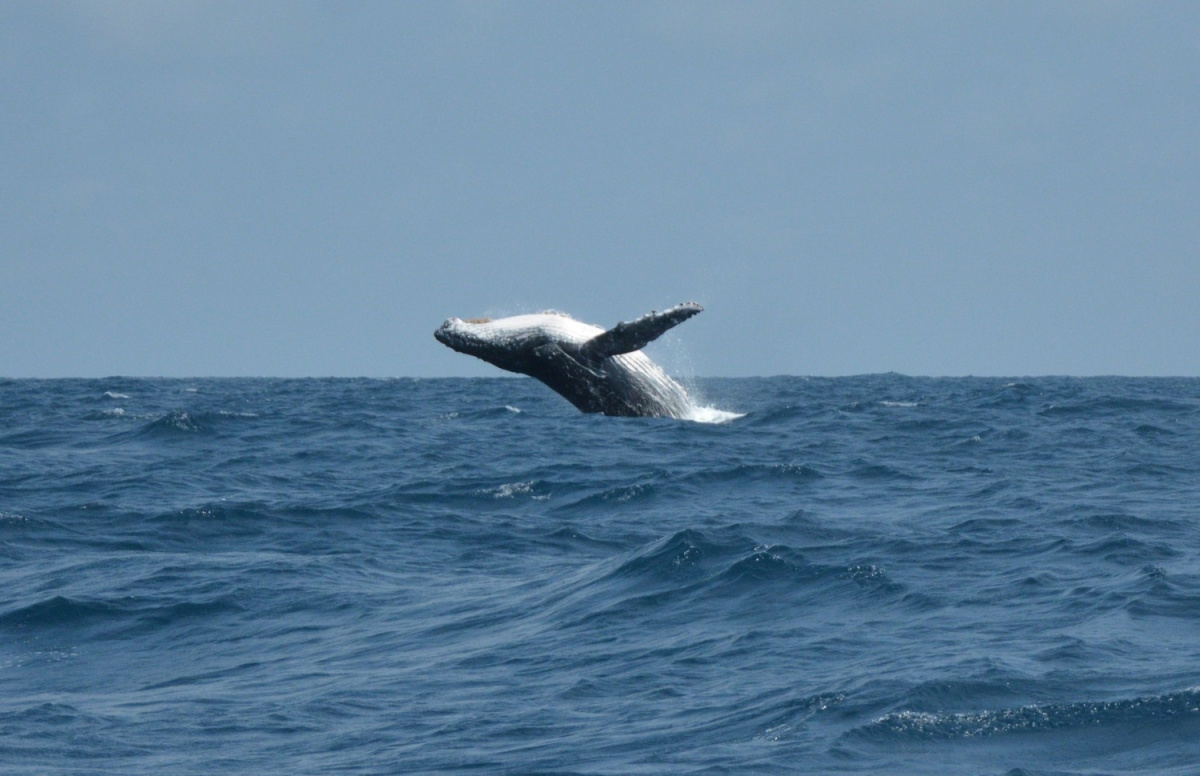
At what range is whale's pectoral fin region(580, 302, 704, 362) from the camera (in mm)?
19797

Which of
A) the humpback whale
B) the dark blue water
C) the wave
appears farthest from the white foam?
the wave

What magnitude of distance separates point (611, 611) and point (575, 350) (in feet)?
32.9

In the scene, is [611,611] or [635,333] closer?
[611,611]

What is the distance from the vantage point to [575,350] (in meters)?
22.4

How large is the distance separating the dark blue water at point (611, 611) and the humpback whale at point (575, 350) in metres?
1.23

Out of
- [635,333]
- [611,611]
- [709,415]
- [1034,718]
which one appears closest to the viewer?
[1034,718]

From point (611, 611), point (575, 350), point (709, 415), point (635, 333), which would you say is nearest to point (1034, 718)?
point (611, 611)

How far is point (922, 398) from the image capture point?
147 feet

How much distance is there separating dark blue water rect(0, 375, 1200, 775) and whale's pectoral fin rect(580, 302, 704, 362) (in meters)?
1.97

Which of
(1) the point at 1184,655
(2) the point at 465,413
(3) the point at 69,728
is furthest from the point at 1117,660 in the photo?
(2) the point at 465,413

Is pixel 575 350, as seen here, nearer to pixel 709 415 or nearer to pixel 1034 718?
pixel 709 415

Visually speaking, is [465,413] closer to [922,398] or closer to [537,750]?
[922,398]

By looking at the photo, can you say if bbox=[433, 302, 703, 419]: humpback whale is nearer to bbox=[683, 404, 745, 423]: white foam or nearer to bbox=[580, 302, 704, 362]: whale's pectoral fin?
bbox=[580, 302, 704, 362]: whale's pectoral fin

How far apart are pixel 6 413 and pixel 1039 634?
34.3 metres
